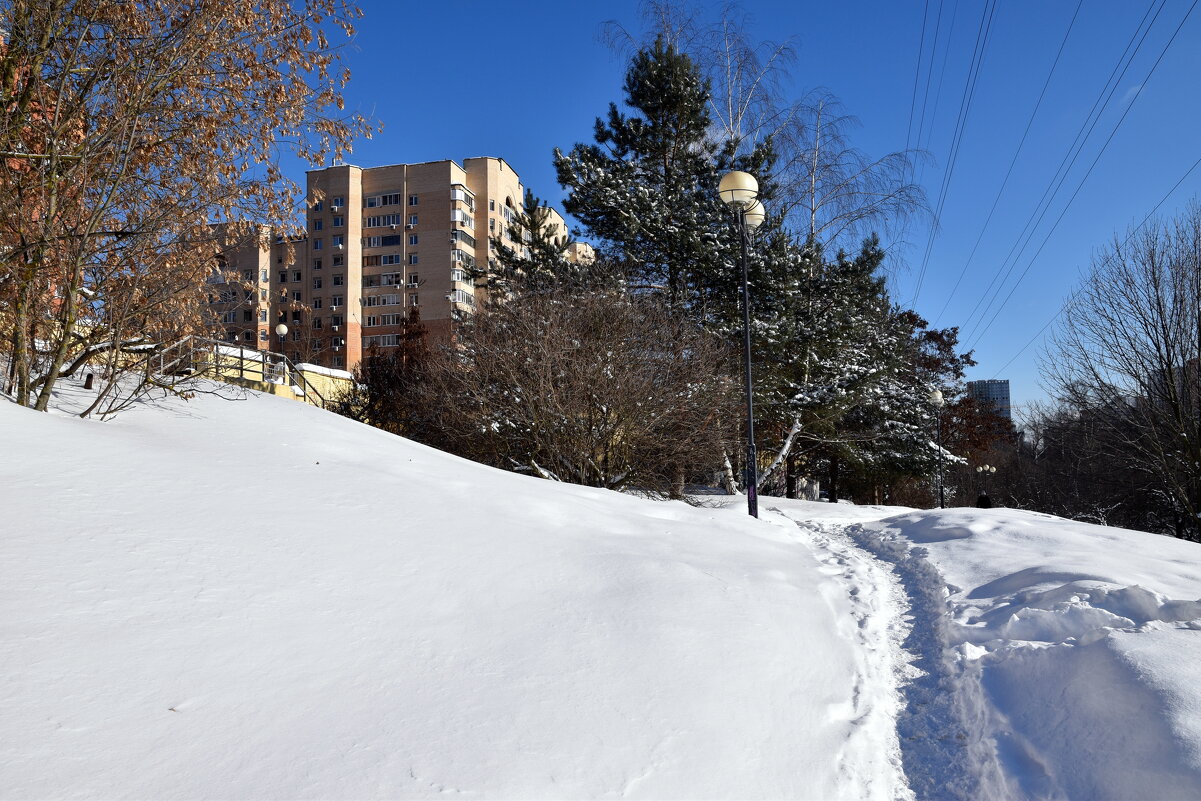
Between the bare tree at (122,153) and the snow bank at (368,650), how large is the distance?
212 cm

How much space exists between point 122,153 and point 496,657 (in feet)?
24.2

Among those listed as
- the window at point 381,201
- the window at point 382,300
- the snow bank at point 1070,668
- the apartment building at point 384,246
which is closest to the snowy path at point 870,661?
the snow bank at point 1070,668

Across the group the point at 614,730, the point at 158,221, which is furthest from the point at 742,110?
the point at 614,730

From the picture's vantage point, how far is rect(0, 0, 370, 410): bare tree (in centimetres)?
714

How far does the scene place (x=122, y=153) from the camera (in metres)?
7.66

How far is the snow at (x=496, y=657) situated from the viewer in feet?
8.77

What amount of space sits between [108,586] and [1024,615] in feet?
17.6

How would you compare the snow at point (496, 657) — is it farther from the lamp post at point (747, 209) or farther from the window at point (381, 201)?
the window at point (381, 201)

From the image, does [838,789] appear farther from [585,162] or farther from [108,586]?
[585,162]

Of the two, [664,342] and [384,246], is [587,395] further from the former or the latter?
[384,246]

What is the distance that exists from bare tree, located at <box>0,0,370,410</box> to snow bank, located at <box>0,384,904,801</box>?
2.12 metres

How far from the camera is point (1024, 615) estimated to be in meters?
4.64

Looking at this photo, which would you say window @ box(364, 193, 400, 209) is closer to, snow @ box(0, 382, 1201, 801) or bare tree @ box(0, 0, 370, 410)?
bare tree @ box(0, 0, 370, 410)

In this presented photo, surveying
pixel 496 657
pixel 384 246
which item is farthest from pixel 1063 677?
pixel 384 246
